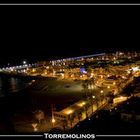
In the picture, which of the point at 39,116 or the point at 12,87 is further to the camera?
the point at 12,87

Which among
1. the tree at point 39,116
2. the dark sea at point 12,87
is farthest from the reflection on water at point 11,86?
the tree at point 39,116

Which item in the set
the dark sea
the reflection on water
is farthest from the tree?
the reflection on water

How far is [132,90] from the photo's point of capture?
13023 mm

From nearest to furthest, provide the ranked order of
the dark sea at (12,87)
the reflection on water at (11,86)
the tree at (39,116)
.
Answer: the tree at (39,116) → the dark sea at (12,87) → the reflection on water at (11,86)

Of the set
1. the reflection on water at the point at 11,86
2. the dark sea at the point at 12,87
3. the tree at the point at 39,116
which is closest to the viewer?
the tree at the point at 39,116

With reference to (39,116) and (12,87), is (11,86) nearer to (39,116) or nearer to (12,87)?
(12,87)

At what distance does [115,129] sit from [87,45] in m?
47.9

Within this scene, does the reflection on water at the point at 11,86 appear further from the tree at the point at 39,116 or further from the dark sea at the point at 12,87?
the tree at the point at 39,116

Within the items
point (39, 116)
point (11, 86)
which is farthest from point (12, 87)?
point (39, 116)

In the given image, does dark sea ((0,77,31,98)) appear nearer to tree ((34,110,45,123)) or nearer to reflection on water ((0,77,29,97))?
reflection on water ((0,77,29,97))

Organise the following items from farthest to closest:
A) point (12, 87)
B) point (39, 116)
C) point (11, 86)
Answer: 1. point (11, 86)
2. point (12, 87)
3. point (39, 116)

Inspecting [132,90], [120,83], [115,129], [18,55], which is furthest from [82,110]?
[18,55]

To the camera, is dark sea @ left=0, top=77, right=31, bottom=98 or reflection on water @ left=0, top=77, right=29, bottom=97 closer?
dark sea @ left=0, top=77, right=31, bottom=98

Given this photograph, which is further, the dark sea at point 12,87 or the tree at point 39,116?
the dark sea at point 12,87
